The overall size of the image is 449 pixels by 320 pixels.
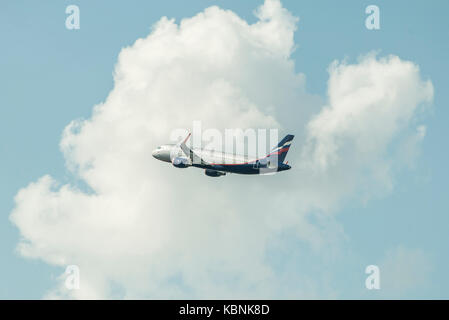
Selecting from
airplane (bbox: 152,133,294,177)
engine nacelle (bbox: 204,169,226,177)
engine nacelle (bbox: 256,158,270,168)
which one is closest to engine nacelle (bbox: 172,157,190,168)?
airplane (bbox: 152,133,294,177)

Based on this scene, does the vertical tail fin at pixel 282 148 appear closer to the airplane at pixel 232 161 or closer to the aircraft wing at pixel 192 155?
the airplane at pixel 232 161

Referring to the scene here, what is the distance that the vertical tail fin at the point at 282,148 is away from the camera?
524ft

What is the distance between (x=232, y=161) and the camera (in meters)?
159

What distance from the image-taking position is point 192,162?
163375 mm

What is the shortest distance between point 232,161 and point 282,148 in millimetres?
12559

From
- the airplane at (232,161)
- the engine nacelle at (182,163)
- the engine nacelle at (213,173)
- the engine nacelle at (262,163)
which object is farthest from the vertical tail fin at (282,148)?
the engine nacelle at (182,163)

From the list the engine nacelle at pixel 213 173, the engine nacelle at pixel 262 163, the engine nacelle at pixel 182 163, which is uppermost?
the engine nacelle at pixel 182 163

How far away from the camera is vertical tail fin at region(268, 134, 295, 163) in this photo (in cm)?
15962
